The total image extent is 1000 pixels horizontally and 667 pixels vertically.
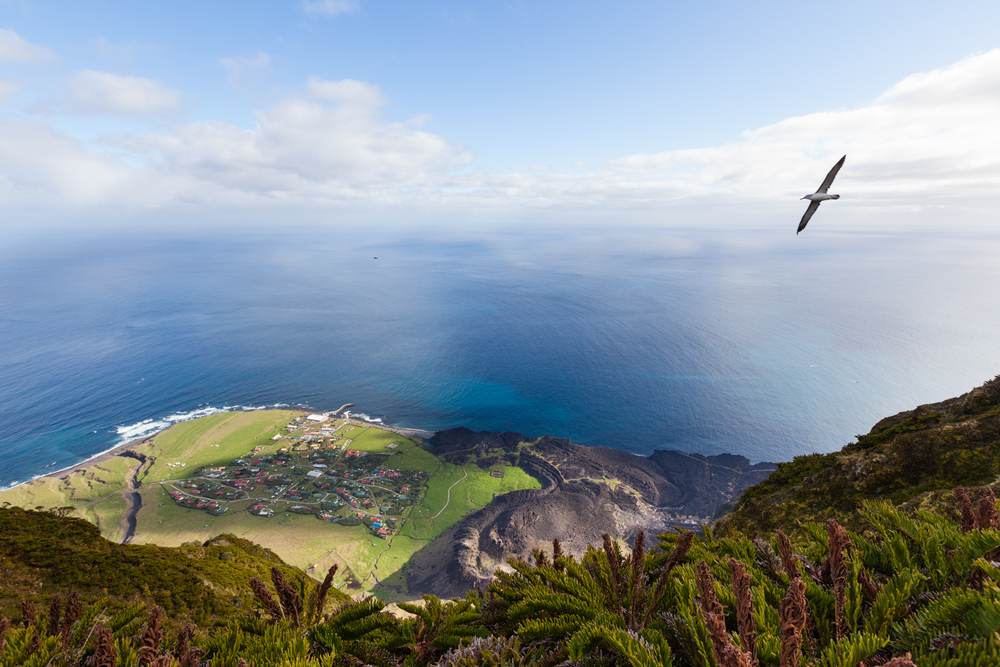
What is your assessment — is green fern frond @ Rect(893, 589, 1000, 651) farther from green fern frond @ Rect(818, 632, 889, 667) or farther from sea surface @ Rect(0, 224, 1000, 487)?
sea surface @ Rect(0, 224, 1000, 487)

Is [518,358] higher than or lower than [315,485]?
higher

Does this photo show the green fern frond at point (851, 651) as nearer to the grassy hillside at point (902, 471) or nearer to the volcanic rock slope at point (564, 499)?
the grassy hillside at point (902, 471)

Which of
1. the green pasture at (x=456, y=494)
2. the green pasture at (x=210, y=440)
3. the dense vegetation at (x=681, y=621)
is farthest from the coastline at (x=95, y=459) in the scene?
the dense vegetation at (x=681, y=621)

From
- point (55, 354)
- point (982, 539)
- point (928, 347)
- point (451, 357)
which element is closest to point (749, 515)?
point (982, 539)

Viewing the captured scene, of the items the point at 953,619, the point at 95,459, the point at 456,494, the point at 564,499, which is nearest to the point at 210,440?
the point at 95,459

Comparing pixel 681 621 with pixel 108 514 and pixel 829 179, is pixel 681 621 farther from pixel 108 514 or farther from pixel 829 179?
pixel 108 514

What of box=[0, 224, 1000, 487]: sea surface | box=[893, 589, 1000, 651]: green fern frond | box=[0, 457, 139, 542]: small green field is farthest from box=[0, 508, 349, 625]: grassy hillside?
box=[0, 224, 1000, 487]: sea surface
